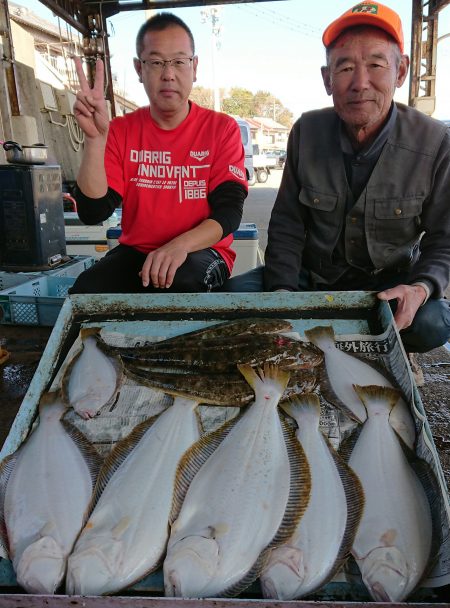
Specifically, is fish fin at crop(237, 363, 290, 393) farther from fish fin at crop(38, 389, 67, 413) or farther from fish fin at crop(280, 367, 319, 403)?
fish fin at crop(38, 389, 67, 413)

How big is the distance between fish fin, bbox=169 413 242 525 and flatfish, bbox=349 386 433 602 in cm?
37

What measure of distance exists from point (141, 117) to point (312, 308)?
Answer: 1.55 meters

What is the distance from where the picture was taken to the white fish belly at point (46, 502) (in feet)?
3.37

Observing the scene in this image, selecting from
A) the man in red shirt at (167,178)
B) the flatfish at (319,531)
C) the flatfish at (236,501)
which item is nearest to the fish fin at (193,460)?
the flatfish at (236,501)

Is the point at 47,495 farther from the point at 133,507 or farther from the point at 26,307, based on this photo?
the point at 26,307

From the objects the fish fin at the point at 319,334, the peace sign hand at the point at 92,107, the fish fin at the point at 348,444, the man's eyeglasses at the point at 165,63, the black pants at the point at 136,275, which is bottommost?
the fish fin at the point at 348,444

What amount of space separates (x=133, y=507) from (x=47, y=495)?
236mm

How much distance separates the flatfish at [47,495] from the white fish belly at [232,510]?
0.25 metres

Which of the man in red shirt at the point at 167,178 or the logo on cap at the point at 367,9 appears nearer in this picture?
the logo on cap at the point at 367,9

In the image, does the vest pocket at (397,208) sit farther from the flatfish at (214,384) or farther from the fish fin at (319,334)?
the flatfish at (214,384)

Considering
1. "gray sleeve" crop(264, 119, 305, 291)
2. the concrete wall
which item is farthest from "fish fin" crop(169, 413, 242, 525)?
the concrete wall

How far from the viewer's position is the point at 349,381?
1552mm

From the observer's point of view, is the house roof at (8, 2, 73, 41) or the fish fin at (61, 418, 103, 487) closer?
the fish fin at (61, 418, 103, 487)

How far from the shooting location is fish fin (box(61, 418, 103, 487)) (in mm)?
1311
